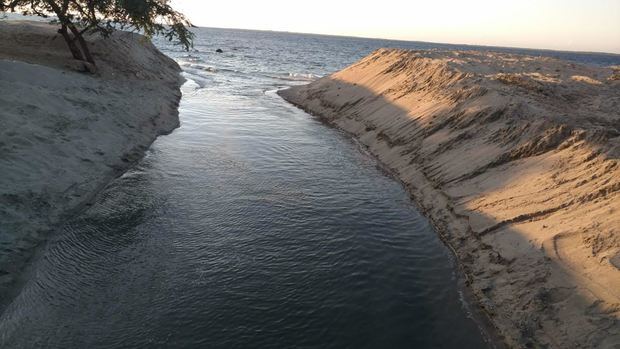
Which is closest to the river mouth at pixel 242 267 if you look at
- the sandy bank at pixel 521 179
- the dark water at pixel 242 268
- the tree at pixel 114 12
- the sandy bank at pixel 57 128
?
the dark water at pixel 242 268

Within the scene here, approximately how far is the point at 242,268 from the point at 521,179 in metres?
9.19

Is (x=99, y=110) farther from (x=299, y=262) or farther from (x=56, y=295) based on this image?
(x=299, y=262)

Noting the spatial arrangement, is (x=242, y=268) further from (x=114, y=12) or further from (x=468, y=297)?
(x=114, y=12)

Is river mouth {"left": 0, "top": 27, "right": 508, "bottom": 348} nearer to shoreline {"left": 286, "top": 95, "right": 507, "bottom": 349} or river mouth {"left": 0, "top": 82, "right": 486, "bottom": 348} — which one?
river mouth {"left": 0, "top": 82, "right": 486, "bottom": 348}

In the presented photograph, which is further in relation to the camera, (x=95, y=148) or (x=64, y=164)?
(x=95, y=148)

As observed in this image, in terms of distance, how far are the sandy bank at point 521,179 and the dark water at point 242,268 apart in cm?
104

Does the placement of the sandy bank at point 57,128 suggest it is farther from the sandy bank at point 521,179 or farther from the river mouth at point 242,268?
the sandy bank at point 521,179

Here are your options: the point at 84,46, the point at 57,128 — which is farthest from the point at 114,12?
the point at 57,128

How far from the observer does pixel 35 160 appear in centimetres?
1318

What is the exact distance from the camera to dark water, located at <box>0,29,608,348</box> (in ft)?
28.4

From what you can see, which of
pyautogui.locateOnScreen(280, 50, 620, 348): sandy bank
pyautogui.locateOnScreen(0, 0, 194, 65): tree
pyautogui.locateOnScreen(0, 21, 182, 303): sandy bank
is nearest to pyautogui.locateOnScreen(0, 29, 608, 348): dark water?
pyautogui.locateOnScreen(0, 21, 182, 303): sandy bank

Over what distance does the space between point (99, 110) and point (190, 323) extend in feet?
46.2

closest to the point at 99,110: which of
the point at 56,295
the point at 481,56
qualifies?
the point at 56,295

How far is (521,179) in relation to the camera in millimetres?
13297
